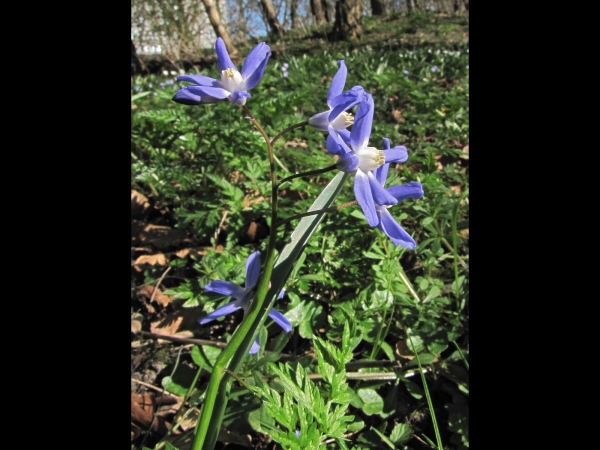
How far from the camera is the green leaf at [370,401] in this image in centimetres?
150

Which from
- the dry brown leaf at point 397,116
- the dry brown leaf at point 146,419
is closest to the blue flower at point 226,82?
the dry brown leaf at point 146,419

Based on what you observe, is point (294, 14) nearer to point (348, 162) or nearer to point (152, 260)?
point (152, 260)

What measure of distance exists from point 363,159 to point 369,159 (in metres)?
0.01

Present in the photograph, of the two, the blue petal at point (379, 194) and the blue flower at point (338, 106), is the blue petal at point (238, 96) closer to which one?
the blue flower at point (338, 106)

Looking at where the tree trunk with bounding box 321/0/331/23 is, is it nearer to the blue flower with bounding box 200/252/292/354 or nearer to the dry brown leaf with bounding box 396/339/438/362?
the dry brown leaf with bounding box 396/339/438/362

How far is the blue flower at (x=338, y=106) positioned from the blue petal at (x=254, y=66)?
0.15 metres

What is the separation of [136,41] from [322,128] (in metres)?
15.3

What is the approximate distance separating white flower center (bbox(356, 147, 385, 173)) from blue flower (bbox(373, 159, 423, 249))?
5cm

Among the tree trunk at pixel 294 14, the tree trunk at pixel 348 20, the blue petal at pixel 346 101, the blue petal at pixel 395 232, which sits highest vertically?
the tree trunk at pixel 294 14

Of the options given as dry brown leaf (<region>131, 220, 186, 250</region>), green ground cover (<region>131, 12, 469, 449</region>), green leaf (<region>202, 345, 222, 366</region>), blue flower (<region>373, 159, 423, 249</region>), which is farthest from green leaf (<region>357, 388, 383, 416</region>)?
dry brown leaf (<region>131, 220, 186, 250</region>)

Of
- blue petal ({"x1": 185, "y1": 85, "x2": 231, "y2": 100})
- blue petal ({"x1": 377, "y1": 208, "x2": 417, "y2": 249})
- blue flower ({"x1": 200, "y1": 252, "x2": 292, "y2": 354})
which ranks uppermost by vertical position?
blue petal ({"x1": 185, "y1": 85, "x2": 231, "y2": 100})

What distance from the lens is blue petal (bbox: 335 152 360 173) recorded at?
0.88m

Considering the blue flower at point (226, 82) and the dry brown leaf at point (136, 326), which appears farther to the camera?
the dry brown leaf at point (136, 326)
